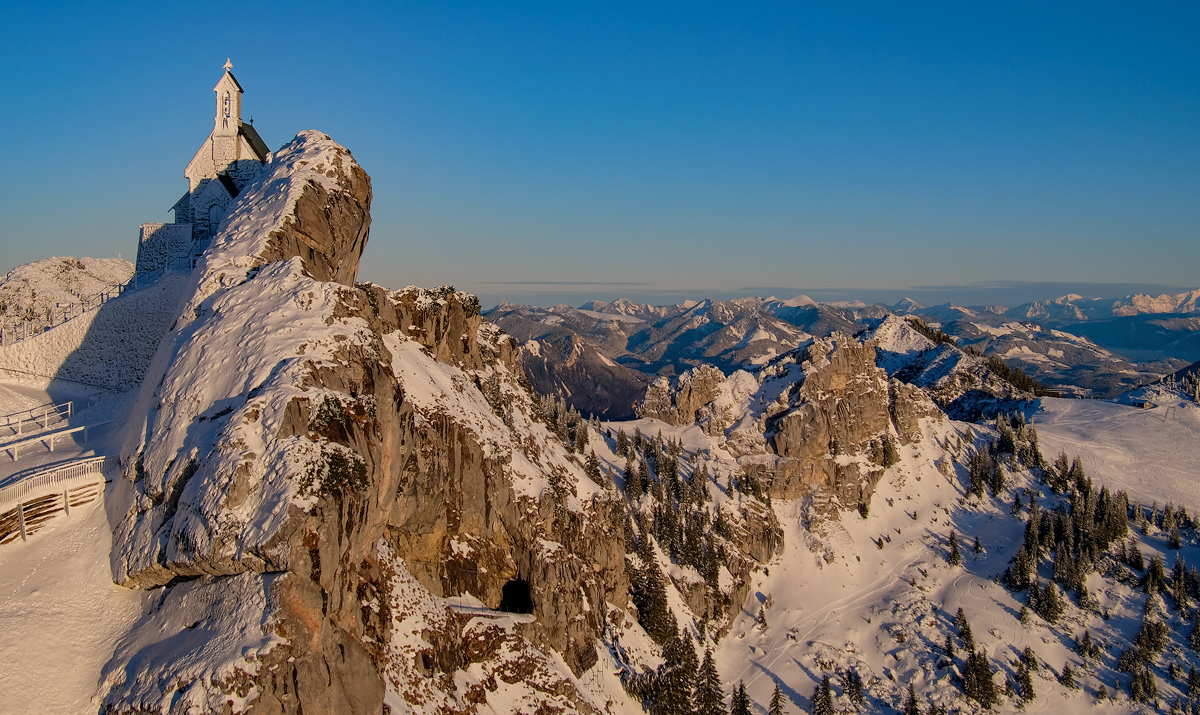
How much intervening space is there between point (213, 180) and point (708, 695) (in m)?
66.7

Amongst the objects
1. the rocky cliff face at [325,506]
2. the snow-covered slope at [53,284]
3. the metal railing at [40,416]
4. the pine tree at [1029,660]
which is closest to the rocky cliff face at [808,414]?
the pine tree at [1029,660]

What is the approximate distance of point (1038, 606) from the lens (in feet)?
300

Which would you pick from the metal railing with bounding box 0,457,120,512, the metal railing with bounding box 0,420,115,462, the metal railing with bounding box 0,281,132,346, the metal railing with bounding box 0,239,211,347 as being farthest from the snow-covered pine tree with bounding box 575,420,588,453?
the metal railing with bounding box 0,457,120,512

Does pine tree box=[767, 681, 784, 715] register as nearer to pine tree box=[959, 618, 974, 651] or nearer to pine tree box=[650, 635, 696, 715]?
pine tree box=[650, 635, 696, 715]

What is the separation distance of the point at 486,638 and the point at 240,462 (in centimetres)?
2233

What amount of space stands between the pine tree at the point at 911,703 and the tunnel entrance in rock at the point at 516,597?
48.6 metres

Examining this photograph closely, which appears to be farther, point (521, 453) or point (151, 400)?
point (521, 453)

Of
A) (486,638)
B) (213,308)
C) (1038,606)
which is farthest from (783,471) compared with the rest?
(213,308)

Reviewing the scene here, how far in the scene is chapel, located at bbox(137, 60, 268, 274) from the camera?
204 ft

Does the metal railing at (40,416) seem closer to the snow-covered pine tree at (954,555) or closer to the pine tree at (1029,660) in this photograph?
the pine tree at (1029,660)

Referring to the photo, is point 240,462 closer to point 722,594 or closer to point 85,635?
point 85,635

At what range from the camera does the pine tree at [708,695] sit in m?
53.1

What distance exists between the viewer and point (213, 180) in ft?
206

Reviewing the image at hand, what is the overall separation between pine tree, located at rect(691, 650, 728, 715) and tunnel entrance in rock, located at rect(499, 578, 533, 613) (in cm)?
1676
